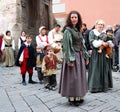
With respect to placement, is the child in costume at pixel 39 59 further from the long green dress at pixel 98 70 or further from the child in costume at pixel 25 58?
the long green dress at pixel 98 70

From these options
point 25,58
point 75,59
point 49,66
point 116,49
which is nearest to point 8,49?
point 116,49

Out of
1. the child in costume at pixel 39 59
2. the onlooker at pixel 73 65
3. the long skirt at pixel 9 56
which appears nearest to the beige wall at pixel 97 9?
the long skirt at pixel 9 56

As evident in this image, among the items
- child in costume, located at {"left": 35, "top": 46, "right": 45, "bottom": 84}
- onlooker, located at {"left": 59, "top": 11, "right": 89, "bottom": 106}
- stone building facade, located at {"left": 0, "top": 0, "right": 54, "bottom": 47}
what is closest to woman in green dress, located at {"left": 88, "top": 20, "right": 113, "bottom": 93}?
onlooker, located at {"left": 59, "top": 11, "right": 89, "bottom": 106}

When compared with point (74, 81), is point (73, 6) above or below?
above

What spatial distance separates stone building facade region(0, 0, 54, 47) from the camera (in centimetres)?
1416

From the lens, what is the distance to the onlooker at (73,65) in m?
5.75

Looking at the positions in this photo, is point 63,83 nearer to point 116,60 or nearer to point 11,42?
point 116,60

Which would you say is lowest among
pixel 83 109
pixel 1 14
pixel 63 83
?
pixel 83 109

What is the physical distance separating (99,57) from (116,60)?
401cm

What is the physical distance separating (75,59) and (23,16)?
367 inches

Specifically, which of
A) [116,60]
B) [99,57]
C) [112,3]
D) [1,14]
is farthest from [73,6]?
[99,57]

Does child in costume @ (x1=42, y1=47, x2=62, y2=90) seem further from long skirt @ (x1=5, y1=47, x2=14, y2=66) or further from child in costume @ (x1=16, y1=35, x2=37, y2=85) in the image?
long skirt @ (x1=5, y1=47, x2=14, y2=66)

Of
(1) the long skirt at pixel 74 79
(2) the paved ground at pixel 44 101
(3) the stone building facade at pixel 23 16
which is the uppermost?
(3) the stone building facade at pixel 23 16

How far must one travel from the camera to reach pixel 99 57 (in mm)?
7336
